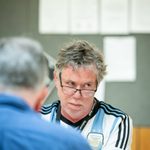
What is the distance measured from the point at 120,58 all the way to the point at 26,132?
6.66 feet

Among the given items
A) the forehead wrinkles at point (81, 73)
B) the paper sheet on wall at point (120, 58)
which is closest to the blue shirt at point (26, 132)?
the forehead wrinkles at point (81, 73)

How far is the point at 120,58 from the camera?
3.00m

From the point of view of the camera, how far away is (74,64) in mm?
2098

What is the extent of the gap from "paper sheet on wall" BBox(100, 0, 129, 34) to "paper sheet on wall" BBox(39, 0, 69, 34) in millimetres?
255

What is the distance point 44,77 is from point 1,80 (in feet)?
Result: 0.38

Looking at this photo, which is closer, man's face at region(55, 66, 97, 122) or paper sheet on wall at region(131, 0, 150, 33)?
man's face at region(55, 66, 97, 122)

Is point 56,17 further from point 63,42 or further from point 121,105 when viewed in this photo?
point 121,105

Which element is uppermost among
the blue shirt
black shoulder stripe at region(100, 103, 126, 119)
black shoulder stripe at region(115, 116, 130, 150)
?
the blue shirt

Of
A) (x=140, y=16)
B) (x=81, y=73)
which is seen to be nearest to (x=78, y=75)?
(x=81, y=73)

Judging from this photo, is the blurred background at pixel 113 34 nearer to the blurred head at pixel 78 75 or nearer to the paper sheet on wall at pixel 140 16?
the paper sheet on wall at pixel 140 16

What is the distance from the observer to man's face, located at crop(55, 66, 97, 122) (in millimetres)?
2109

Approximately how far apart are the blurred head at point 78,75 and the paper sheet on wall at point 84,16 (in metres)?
0.84

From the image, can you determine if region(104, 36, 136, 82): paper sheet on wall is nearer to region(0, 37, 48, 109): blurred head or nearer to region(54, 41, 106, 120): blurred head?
region(54, 41, 106, 120): blurred head

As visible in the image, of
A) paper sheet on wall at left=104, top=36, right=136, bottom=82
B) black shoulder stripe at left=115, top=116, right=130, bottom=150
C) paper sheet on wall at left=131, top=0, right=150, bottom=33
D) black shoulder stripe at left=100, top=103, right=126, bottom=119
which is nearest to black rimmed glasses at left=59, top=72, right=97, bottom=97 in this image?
black shoulder stripe at left=100, top=103, right=126, bottom=119
